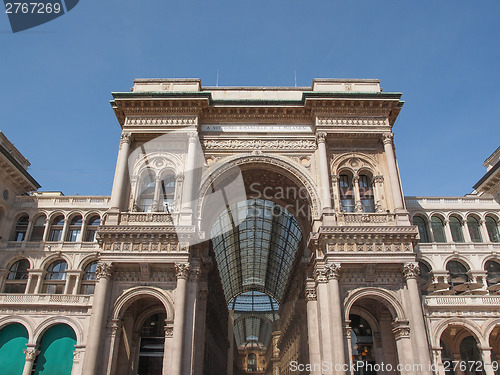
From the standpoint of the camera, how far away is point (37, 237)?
1487 inches

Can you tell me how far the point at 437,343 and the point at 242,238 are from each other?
96.1 feet

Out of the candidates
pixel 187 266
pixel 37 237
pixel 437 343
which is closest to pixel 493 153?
pixel 437 343

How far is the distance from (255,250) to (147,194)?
29118mm

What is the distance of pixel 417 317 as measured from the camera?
2384 centimetres

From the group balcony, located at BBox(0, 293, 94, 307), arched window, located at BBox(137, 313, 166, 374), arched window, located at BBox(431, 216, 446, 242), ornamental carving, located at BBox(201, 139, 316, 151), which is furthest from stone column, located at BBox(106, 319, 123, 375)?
arched window, located at BBox(431, 216, 446, 242)

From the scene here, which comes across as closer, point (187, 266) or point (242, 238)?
point (187, 266)

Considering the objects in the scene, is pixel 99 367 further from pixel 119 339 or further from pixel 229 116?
pixel 229 116

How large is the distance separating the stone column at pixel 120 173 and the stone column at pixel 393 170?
59.1ft

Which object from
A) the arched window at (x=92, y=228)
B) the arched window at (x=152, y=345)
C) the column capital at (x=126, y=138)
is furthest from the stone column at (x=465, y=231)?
the arched window at (x=92, y=228)

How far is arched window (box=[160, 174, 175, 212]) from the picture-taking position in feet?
94.9

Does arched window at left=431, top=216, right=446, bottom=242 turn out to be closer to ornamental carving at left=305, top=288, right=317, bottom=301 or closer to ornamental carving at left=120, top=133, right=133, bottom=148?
ornamental carving at left=305, top=288, right=317, bottom=301

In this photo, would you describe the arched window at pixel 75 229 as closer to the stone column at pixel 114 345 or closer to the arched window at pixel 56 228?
the arched window at pixel 56 228

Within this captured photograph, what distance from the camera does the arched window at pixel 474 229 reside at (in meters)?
36.3

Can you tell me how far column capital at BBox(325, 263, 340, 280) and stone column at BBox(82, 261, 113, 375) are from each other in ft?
43.1
